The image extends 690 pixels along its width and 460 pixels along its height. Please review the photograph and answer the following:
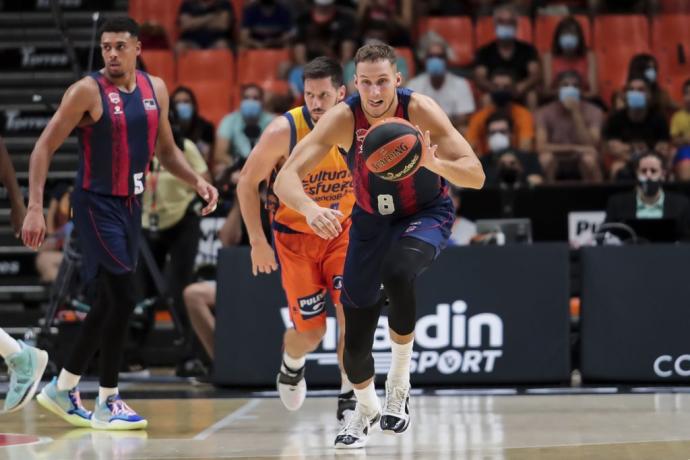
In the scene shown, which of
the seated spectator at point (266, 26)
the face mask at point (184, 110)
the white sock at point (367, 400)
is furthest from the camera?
the seated spectator at point (266, 26)

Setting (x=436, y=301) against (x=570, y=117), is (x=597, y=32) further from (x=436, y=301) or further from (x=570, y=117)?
(x=436, y=301)

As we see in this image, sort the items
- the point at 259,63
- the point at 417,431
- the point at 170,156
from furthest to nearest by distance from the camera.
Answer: the point at 259,63
the point at 170,156
the point at 417,431

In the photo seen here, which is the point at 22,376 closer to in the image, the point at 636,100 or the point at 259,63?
the point at 636,100

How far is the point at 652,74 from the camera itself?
44.1ft

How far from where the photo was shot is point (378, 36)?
46.2 feet

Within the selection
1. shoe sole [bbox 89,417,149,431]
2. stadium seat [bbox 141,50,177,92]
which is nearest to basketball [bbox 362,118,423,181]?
shoe sole [bbox 89,417,149,431]

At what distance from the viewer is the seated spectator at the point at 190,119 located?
40.3 feet

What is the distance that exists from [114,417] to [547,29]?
358 inches

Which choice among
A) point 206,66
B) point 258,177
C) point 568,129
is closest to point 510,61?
point 568,129

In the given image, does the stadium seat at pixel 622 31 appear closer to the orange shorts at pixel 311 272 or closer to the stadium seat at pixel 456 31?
the stadium seat at pixel 456 31

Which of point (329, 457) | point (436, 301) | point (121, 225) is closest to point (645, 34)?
point (436, 301)

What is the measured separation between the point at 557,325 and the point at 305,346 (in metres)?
2.71

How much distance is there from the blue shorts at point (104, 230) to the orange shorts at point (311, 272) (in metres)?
0.94

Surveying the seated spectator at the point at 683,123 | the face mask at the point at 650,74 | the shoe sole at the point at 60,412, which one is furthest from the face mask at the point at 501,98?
the shoe sole at the point at 60,412
